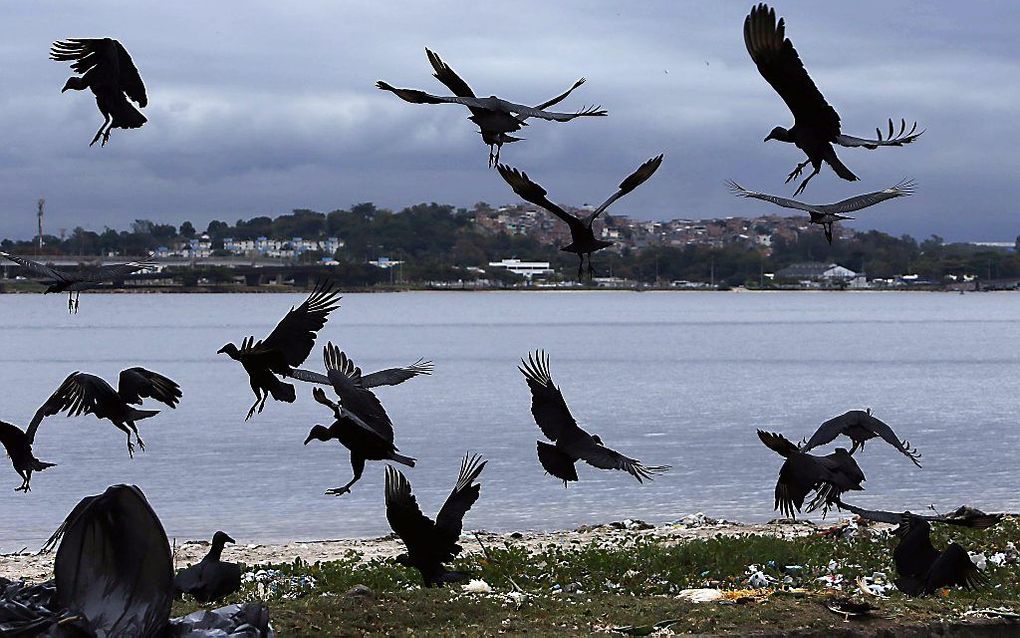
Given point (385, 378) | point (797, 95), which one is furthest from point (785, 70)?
point (385, 378)

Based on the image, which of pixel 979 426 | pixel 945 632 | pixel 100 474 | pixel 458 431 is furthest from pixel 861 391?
pixel 945 632

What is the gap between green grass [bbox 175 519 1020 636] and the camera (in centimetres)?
922

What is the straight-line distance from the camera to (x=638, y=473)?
891 cm

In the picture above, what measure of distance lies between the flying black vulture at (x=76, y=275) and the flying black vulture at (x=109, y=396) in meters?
0.69

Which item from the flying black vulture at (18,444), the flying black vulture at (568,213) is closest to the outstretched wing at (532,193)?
the flying black vulture at (568,213)

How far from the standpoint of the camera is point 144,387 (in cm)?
908

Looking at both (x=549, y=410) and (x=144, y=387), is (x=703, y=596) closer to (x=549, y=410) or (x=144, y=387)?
(x=549, y=410)

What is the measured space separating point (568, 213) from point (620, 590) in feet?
18.2

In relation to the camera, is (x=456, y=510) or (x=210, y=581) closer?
(x=456, y=510)

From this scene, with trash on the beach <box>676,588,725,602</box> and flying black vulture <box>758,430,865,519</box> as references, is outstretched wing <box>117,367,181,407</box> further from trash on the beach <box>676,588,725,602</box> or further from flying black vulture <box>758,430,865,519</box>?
trash on the beach <box>676,588,725,602</box>

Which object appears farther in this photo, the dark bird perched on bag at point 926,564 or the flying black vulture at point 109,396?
the dark bird perched on bag at point 926,564

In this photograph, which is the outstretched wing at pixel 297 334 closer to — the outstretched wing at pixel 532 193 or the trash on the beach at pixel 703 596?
the outstretched wing at pixel 532 193

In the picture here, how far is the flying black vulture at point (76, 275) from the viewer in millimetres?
8070

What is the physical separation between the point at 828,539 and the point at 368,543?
18.4 ft
